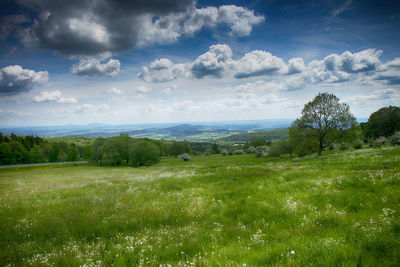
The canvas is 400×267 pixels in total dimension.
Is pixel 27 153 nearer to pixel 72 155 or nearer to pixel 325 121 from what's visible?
pixel 72 155

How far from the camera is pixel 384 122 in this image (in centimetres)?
6438

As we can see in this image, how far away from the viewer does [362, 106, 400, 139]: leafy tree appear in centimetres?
6149

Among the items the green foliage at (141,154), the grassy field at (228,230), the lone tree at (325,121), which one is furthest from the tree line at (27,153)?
the lone tree at (325,121)

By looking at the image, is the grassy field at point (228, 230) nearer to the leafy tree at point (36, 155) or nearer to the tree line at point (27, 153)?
the tree line at point (27, 153)

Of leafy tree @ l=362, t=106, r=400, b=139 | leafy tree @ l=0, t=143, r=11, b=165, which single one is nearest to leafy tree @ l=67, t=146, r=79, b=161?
leafy tree @ l=0, t=143, r=11, b=165

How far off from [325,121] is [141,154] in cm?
6772

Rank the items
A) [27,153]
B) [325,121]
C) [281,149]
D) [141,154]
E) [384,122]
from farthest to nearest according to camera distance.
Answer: [27,153], [141,154], [384,122], [281,149], [325,121]

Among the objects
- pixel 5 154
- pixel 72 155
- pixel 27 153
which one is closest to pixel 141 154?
pixel 72 155

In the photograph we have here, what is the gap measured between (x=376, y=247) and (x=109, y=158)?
3325 inches

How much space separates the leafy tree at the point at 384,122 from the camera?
61.5 m

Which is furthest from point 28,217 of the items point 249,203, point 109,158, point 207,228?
point 109,158

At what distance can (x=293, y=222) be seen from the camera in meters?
6.15

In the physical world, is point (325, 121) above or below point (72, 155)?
above

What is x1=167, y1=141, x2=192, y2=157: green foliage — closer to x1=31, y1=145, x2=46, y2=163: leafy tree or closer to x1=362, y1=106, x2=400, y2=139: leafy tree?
x1=31, y1=145, x2=46, y2=163: leafy tree
